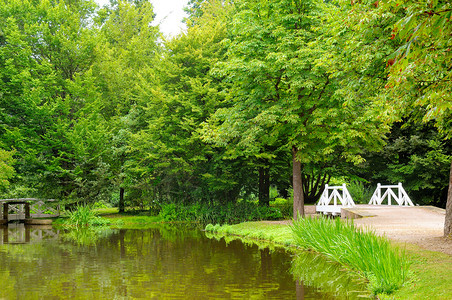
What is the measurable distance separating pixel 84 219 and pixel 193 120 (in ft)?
28.6

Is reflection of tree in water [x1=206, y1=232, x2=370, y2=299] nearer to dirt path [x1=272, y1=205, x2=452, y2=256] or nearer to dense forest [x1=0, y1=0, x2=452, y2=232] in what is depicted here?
dirt path [x1=272, y1=205, x2=452, y2=256]

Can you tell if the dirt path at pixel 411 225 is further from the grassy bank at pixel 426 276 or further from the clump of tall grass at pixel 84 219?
the clump of tall grass at pixel 84 219

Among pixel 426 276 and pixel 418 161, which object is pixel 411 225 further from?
pixel 418 161

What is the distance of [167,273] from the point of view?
375 inches

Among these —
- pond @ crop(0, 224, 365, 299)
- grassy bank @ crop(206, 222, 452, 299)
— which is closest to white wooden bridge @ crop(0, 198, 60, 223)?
pond @ crop(0, 224, 365, 299)

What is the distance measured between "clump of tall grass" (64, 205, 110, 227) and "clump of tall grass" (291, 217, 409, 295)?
15.5m

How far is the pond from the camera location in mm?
7582

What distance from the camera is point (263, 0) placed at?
655 inches

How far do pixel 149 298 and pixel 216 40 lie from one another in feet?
67.7

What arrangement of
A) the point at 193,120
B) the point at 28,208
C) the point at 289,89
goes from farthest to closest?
the point at 28,208 < the point at 193,120 < the point at 289,89

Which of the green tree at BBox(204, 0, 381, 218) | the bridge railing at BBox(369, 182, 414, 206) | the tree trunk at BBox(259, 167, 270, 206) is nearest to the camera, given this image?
the green tree at BBox(204, 0, 381, 218)

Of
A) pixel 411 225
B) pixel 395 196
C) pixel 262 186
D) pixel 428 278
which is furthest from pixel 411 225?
pixel 262 186

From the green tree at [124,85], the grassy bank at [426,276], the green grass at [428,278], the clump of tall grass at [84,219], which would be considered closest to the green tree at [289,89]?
the grassy bank at [426,276]

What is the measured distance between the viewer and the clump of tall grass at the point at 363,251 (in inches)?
283
